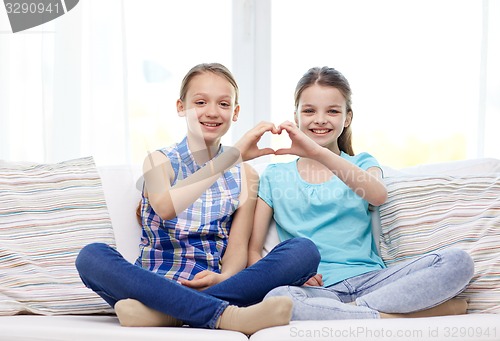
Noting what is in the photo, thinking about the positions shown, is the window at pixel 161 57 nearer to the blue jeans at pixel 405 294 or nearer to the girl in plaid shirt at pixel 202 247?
the girl in plaid shirt at pixel 202 247

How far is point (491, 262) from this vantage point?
6.28 feet

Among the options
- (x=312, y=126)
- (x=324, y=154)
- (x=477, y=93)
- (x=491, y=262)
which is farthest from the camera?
(x=477, y=93)

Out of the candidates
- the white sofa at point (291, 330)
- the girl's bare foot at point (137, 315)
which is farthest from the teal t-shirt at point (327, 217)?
the girl's bare foot at point (137, 315)

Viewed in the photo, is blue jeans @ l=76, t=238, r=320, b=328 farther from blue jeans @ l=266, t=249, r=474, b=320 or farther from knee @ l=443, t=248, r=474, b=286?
knee @ l=443, t=248, r=474, b=286

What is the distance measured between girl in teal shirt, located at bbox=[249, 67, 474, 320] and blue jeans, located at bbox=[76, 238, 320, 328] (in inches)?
1.8

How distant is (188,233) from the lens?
80.2 inches

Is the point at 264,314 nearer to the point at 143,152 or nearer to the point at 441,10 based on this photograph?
the point at 143,152

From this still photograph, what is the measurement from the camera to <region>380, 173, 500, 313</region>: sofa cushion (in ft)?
6.29

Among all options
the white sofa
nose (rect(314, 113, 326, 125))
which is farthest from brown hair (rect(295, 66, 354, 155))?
the white sofa

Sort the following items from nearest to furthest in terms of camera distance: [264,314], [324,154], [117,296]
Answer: [264,314] → [117,296] → [324,154]

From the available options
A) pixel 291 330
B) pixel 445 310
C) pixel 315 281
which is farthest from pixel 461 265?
pixel 291 330

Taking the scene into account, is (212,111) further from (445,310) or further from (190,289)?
(445,310)

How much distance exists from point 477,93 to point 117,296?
1.96 meters

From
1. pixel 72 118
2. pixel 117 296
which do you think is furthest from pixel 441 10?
pixel 117 296
